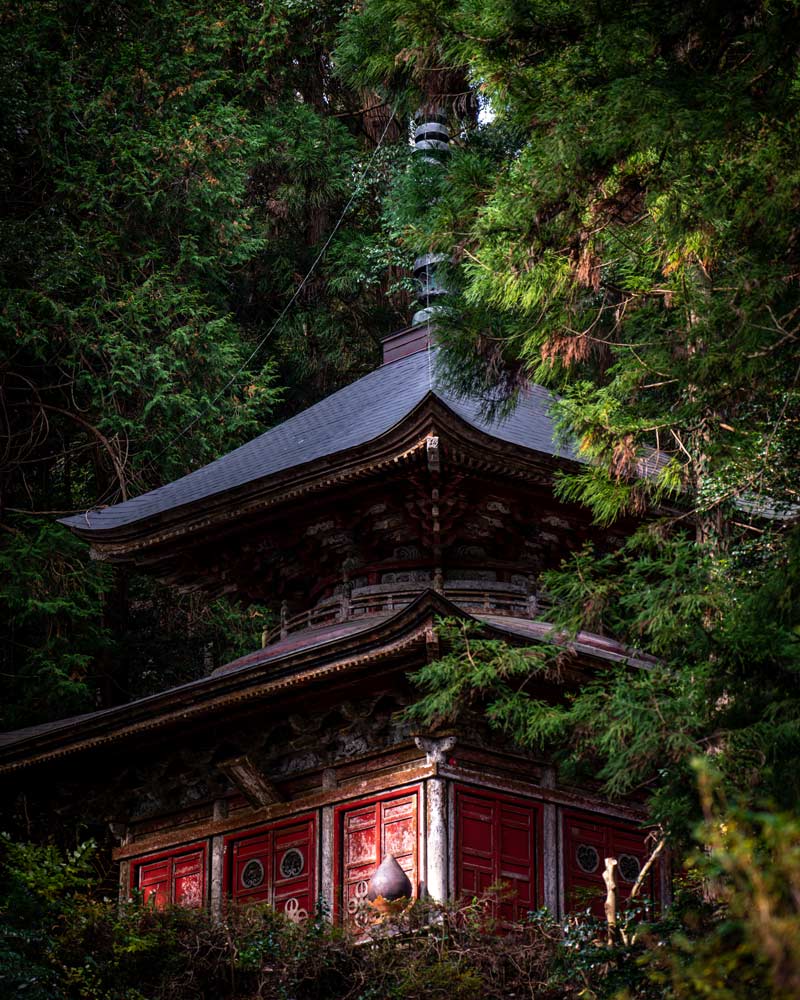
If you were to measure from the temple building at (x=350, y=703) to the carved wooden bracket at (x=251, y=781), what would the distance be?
2cm

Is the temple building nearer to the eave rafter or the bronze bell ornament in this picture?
the eave rafter

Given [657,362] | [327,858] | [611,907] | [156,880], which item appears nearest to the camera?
[657,362]

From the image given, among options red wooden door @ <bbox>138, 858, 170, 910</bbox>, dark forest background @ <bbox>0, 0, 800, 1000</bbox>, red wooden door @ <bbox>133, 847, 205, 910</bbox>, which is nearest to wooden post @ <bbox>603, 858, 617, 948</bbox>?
dark forest background @ <bbox>0, 0, 800, 1000</bbox>

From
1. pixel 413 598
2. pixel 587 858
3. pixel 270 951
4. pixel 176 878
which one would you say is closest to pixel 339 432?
pixel 413 598

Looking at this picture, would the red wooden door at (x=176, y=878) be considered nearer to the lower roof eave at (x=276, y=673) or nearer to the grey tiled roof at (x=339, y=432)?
the lower roof eave at (x=276, y=673)

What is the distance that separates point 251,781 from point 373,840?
1.20m

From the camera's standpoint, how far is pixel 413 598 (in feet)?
40.5

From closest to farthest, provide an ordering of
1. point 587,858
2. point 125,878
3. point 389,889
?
point 389,889, point 587,858, point 125,878

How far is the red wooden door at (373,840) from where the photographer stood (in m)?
10.9

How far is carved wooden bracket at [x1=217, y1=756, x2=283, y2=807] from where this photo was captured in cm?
1163

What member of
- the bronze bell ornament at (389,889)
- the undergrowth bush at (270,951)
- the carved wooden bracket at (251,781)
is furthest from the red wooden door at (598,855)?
the carved wooden bracket at (251,781)

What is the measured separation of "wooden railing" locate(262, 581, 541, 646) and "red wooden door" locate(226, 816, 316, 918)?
1.91 m

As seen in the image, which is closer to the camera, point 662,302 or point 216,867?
point 662,302

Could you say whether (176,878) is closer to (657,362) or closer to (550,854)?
(550,854)
